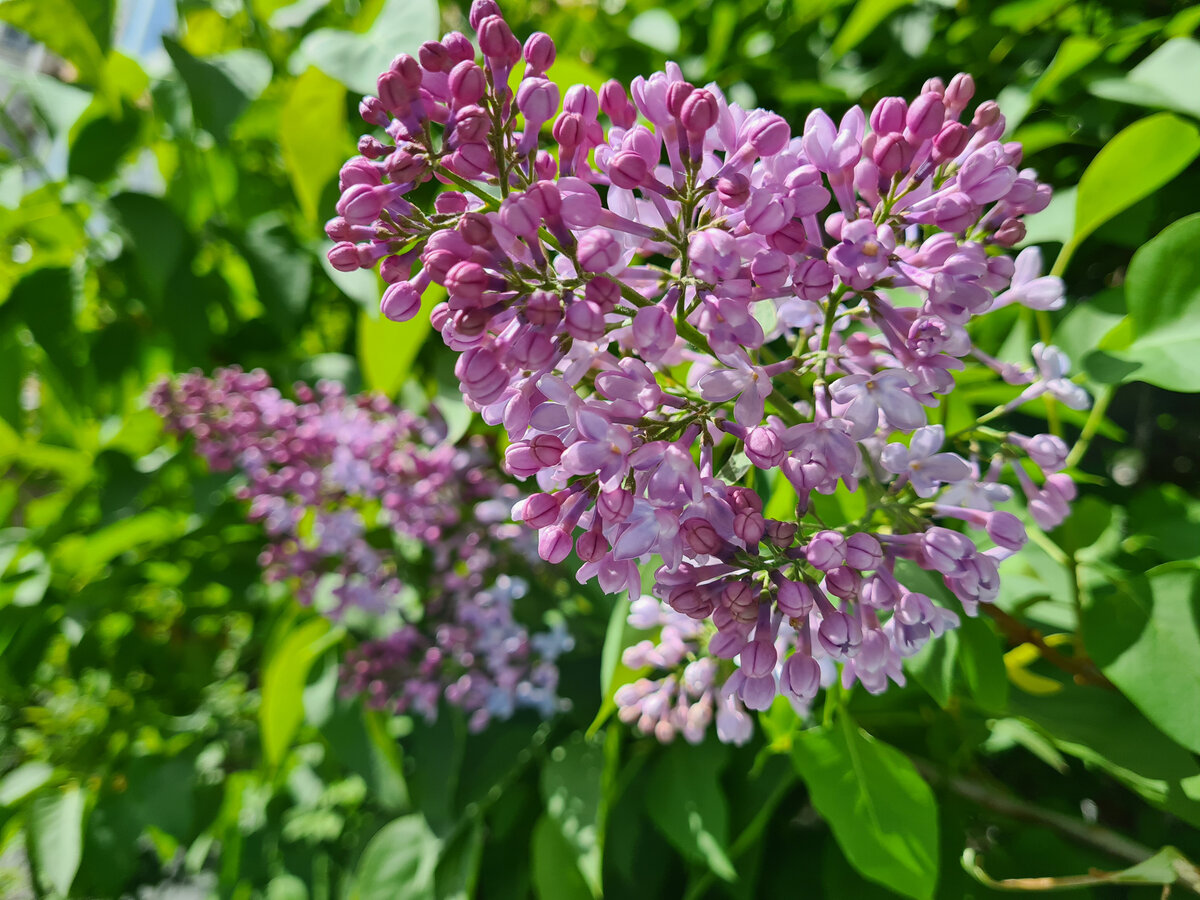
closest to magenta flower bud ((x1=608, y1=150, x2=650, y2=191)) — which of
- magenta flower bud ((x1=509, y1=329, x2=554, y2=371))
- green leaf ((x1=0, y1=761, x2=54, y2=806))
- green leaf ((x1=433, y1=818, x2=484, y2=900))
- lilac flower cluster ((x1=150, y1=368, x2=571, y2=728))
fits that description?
magenta flower bud ((x1=509, y1=329, x2=554, y2=371))

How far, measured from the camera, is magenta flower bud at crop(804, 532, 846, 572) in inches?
17.7

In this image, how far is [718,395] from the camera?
1.41 ft

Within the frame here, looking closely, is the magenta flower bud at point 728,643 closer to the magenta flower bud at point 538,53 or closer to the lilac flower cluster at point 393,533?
the magenta flower bud at point 538,53

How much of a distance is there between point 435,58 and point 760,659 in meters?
0.42

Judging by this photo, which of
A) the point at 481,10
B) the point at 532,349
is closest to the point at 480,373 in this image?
the point at 532,349

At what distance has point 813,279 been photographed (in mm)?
425

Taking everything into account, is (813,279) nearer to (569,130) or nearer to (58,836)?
(569,130)

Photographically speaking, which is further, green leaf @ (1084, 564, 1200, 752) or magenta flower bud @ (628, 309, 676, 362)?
green leaf @ (1084, 564, 1200, 752)

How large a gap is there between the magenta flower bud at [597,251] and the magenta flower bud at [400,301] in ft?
0.38

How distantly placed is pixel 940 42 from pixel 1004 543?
107cm

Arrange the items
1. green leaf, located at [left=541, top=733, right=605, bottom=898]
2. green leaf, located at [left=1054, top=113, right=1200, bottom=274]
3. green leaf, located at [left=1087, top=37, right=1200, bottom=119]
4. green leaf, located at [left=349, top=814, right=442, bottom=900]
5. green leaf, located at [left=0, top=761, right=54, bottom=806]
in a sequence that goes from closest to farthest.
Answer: green leaf, located at [left=1054, top=113, right=1200, bottom=274] → green leaf, located at [left=1087, top=37, right=1200, bottom=119] → green leaf, located at [left=541, top=733, right=605, bottom=898] → green leaf, located at [left=349, top=814, right=442, bottom=900] → green leaf, located at [left=0, top=761, right=54, bottom=806]

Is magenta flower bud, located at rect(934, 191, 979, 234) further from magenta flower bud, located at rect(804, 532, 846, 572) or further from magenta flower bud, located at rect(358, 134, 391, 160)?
magenta flower bud, located at rect(358, 134, 391, 160)

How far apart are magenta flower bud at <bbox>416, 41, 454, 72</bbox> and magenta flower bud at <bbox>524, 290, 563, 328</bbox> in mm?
166

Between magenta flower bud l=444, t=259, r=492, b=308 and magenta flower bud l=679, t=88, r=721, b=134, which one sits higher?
magenta flower bud l=679, t=88, r=721, b=134
